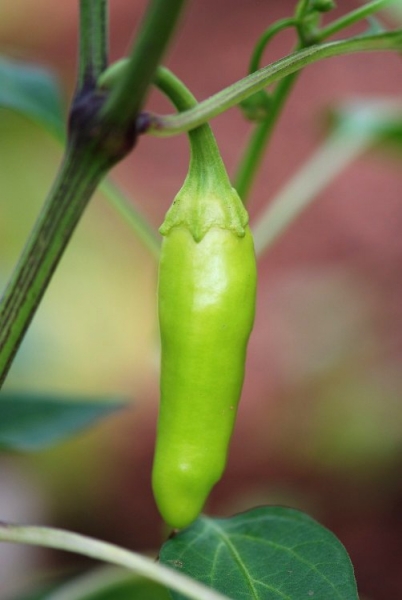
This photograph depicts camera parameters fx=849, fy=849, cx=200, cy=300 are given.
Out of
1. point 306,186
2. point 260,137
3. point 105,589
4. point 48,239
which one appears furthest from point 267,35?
point 105,589

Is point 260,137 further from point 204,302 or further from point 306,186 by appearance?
point 306,186

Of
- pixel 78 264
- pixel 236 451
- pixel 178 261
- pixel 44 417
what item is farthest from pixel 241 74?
pixel 178 261

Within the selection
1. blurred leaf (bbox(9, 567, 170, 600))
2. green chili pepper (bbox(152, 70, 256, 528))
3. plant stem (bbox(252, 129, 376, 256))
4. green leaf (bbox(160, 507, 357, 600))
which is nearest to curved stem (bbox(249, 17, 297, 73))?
green chili pepper (bbox(152, 70, 256, 528))

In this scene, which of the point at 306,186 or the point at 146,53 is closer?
the point at 146,53

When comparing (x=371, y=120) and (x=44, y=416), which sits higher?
(x=371, y=120)

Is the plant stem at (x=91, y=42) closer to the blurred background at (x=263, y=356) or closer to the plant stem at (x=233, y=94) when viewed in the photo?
the plant stem at (x=233, y=94)

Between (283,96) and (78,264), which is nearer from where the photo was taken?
(283,96)

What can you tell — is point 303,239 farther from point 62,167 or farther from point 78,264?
point 62,167
